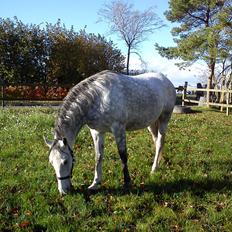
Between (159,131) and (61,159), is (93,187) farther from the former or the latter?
(159,131)

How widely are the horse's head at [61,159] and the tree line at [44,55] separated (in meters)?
25.3

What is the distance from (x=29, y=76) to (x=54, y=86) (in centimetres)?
393

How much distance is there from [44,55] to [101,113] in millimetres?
27045

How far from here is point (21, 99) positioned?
2653 cm

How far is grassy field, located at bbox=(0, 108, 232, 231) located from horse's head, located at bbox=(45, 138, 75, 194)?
0.33m

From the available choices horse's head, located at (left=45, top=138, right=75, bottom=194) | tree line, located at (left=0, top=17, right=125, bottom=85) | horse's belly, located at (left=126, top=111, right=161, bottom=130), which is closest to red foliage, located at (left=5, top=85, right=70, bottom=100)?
tree line, located at (left=0, top=17, right=125, bottom=85)

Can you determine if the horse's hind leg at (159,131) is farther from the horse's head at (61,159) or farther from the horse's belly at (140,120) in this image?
the horse's head at (61,159)

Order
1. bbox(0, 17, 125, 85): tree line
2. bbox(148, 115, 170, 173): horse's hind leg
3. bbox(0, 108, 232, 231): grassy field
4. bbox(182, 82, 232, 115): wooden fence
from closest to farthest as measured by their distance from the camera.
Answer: bbox(0, 108, 232, 231): grassy field
bbox(148, 115, 170, 173): horse's hind leg
bbox(182, 82, 232, 115): wooden fence
bbox(0, 17, 125, 85): tree line

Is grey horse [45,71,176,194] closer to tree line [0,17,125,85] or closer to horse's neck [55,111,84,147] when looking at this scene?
horse's neck [55,111,84,147]

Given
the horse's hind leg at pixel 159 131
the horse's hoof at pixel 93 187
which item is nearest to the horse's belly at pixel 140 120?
the horse's hind leg at pixel 159 131

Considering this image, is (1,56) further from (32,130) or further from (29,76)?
(32,130)

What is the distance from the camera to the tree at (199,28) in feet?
78.4

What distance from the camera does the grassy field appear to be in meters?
4.77

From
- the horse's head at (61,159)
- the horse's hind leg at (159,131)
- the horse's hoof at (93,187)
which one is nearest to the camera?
the horse's head at (61,159)
